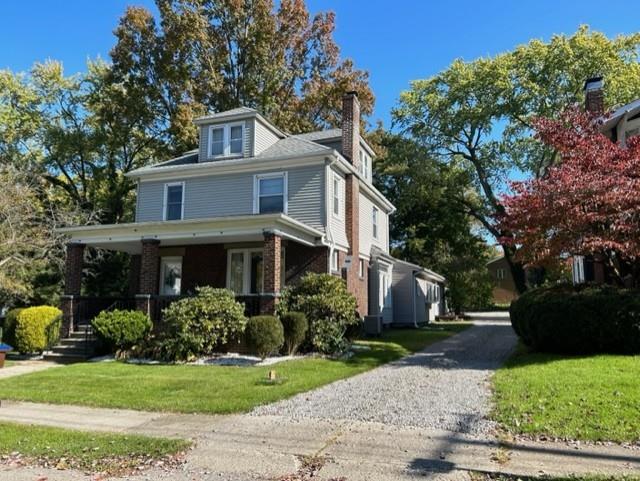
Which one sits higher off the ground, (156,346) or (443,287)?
(443,287)

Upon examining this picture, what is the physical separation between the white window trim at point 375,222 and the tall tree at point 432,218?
8.07 m

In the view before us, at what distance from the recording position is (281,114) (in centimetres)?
2903

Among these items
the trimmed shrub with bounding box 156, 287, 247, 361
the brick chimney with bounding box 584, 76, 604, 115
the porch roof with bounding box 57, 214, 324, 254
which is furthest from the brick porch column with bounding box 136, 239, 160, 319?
the brick chimney with bounding box 584, 76, 604, 115

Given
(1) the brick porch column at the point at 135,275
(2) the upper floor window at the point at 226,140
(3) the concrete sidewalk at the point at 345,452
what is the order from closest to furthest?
(3) the concrete sidewalk at the point at 345,452 → (2) the upper floor window at the point at 226,140 → (1) the brick porch column at the point at 135,275

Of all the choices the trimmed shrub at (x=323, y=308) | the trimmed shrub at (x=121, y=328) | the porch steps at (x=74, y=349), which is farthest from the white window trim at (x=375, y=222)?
the porch steps at (x=74, y=349)

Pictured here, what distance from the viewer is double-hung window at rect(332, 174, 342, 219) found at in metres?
17.8

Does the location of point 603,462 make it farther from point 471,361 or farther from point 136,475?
point 471,361

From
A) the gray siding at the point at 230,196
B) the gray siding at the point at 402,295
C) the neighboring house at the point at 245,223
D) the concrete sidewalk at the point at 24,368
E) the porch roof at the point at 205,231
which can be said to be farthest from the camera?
the gray siding at the point at 402,295

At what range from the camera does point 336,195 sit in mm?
17969

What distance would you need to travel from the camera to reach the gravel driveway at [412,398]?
6.75 meters

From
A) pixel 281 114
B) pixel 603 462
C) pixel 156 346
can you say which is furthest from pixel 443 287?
pixel 603 462

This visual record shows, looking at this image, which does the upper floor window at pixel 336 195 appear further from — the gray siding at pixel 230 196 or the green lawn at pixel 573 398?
the green lawn at pixel 573 398

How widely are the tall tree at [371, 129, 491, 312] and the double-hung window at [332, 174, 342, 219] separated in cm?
1351

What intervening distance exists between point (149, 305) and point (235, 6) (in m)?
20.7
